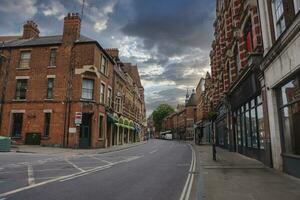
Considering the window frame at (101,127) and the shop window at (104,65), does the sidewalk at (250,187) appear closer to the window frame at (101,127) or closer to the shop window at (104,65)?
the window frame at (101,127)

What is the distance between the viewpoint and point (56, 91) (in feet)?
92.2

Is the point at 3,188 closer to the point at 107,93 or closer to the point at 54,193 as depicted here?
the point at 54,193

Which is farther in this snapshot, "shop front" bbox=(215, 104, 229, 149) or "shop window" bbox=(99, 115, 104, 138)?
"shop window" bbox=(99, 115, 104, 138)

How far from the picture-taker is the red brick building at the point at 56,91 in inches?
1072

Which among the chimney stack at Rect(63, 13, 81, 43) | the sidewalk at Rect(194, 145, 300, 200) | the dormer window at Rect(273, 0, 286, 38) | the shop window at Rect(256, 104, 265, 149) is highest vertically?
the chimney stack at Rect(63, 13, 81, 43)

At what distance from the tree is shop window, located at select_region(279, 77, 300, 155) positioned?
11598cm

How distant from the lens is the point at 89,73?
28.4m

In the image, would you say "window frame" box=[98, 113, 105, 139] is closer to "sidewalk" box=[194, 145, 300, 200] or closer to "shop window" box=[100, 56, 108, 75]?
"shop window" box=[100, 56, 108, 75]

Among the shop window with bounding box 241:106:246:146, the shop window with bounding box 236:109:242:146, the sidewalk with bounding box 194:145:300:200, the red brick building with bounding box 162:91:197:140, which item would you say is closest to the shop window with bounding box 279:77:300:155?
the sidewalk with bounding box 194:145:300:200

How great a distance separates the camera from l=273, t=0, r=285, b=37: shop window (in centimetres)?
1076

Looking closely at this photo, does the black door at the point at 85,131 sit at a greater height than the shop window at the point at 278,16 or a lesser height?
lesser

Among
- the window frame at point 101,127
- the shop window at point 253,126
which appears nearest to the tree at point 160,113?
the window frame at point 101,127

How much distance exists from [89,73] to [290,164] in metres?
22.6

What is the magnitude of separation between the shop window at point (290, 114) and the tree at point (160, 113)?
116 meters
